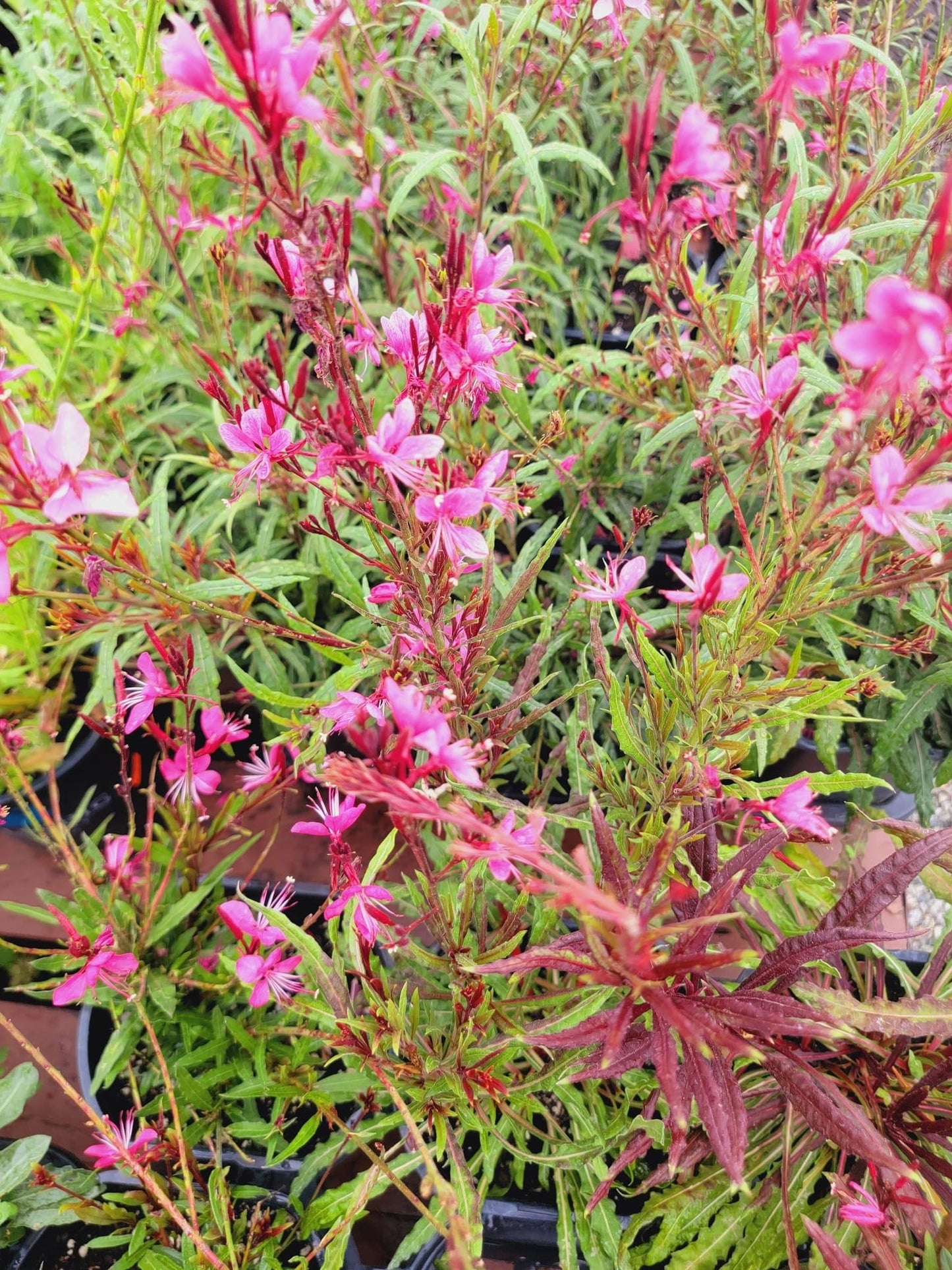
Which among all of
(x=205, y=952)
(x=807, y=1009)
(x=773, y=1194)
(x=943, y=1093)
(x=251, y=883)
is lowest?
(x=251, y=883)

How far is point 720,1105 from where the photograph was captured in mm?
632

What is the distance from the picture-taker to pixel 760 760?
0.88m

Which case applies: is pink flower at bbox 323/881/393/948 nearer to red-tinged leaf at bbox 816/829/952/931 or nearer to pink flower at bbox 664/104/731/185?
red-tinged leaf at bbox 816/829/952/931

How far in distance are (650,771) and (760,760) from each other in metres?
0.17

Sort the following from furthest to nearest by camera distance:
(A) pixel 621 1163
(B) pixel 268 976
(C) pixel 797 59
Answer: (B) pixel 268 976 → (A) pixel 621 1163 → (C) pixel 797 59

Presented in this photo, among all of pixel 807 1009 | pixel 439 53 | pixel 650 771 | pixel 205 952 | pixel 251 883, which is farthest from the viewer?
pixel 439 53

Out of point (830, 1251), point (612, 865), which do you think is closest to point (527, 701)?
point (612, 865)

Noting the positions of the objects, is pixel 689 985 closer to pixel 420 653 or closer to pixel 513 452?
pixel 420 653

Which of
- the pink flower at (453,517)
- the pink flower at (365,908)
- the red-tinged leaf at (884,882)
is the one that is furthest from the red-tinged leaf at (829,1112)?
the pink flower at (453,517)

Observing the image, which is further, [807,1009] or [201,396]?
[201,396]

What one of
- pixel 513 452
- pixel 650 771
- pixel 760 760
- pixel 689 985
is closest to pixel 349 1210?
pixel 689 985

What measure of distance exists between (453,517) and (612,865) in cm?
32

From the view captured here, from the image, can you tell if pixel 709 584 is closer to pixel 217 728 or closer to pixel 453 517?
pixel 453 517

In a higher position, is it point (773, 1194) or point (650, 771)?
point (650, 771)
